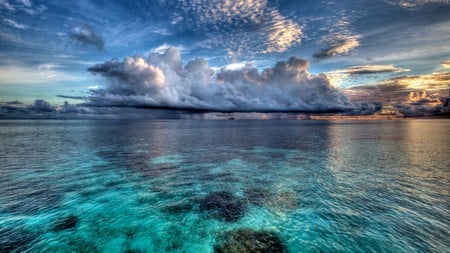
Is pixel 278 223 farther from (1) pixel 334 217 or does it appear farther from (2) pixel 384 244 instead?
(2) pixel 384 244

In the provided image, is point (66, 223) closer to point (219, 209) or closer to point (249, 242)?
point (219, 209)

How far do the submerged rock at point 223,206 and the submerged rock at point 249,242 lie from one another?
2400 mm

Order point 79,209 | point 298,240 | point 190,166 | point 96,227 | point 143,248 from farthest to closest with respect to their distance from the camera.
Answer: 1. point 190,166
2. point 79,209
3. point 96,227
4. point 298,240
5. point 143,248

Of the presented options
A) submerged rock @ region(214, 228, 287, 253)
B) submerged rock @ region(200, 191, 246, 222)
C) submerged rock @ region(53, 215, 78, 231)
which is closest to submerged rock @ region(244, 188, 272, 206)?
submerged rock @ region(200, 191, 246, 222)

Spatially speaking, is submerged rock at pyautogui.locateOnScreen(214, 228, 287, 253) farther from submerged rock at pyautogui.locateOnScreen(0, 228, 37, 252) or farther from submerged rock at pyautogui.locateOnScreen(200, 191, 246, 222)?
submerged rock at pyautogui.locateOnScreen(0, 228, 37, 252)

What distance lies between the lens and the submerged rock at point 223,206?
19156 millimetres

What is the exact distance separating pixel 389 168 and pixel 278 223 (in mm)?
30995

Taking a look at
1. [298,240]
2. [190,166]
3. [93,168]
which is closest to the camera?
[298,240]

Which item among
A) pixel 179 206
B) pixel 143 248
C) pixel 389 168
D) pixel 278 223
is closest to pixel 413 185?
pixel 389 168

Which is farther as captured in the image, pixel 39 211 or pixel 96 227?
pixel 39 211

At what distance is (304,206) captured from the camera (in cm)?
2120

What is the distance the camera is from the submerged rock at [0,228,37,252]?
14.1 m

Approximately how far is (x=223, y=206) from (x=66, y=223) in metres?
13.2

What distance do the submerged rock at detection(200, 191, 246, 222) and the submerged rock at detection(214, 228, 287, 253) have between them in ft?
7.88
